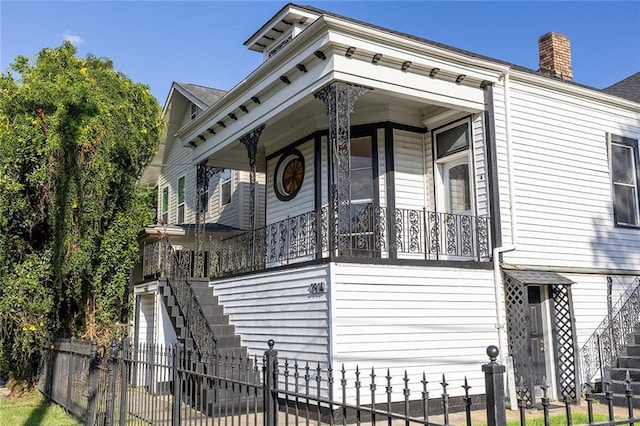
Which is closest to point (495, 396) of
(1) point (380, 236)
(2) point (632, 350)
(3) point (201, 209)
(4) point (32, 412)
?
(1) point (380, 236)

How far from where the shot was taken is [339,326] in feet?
28.5

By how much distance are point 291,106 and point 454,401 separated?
19.3 feet

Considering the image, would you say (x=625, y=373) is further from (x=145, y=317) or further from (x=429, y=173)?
(x=145, y=317)

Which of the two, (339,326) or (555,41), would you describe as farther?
(555,41)

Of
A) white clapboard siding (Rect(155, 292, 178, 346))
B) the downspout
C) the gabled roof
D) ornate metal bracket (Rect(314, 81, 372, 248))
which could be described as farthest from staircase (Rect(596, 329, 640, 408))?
the gabled roof

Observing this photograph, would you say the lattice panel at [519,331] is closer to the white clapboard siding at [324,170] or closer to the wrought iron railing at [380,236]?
the wrought iron railing at [380,236]

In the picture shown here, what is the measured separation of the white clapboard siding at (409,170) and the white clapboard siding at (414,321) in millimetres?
2427

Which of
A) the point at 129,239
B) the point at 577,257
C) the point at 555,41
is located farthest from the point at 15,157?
the point at 555,41

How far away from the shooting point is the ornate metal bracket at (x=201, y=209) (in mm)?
14223

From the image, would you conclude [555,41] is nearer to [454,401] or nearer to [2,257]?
[454,401]

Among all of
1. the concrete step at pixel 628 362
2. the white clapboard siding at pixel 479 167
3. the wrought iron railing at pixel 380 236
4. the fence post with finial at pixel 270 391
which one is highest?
the white clapboard siding at pixel 479 167

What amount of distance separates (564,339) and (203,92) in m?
15.6

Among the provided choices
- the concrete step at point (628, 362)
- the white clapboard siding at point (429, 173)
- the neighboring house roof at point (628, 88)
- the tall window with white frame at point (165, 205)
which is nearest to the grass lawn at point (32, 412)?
the white clapboard siding at point (429, 173)

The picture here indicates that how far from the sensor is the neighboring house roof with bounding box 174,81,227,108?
66.7 feet
